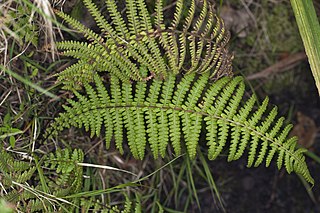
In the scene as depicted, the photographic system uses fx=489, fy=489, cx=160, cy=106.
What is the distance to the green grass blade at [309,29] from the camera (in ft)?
7.82

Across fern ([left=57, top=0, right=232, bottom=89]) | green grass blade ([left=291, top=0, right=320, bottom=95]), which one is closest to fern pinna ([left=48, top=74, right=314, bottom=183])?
fern ([left=57, top=0, right=232, bottom=89])

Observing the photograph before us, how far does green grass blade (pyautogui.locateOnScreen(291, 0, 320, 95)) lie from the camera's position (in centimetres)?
238

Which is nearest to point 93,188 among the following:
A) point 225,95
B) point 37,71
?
point 37,71

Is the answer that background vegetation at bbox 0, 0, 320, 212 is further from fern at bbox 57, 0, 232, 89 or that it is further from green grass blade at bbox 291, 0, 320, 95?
green grass blade at bbox 291, 0, 320, 95

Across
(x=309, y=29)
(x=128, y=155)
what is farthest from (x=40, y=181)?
(x=309, y=29)

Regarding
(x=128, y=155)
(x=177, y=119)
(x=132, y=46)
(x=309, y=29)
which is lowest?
(x=128, y=155)

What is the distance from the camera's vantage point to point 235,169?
133 inches

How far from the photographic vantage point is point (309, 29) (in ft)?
7.87

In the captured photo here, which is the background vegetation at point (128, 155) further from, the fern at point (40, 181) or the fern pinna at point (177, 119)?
the fern pinna at point (177, 119)

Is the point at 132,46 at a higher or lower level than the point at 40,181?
higher

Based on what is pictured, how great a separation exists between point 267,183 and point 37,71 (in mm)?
1806

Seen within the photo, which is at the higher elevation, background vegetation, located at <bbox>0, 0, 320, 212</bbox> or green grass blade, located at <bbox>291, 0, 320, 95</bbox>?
green grass blade, located at <bbox>291, 0, 320, 95</bbox>

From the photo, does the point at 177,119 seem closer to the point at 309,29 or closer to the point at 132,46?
the point at 132,46

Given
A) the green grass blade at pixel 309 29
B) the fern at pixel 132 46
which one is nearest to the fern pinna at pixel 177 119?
the fern at pixel 132 46
